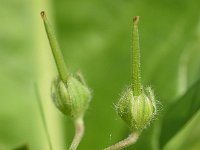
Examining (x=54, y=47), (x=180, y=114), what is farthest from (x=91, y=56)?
(x=54, y=47)

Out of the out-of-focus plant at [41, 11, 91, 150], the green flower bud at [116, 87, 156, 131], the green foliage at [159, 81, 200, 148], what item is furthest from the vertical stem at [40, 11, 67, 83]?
the green foliage at [159, 81, 200, 148]

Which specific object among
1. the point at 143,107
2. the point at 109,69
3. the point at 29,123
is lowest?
the point at 29,123

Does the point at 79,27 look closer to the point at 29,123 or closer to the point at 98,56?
the point at 98,56

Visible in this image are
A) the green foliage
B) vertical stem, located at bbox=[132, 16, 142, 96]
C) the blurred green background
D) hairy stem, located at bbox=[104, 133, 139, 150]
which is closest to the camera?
vertical stem, located at bbox=[132, 16, 142, 96]

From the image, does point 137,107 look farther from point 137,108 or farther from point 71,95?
point 71,95

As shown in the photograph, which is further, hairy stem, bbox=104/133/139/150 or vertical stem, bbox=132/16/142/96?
hairy stem, bbox=104/133/139/150

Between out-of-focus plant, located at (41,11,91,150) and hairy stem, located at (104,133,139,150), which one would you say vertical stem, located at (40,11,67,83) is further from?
hairy stem, located at (104,133,139,150)

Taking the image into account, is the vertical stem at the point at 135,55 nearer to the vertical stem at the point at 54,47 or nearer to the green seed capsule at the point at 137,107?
the green seed capsule at the point at 137,107

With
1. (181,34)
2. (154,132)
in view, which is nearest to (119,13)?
(181,34)
